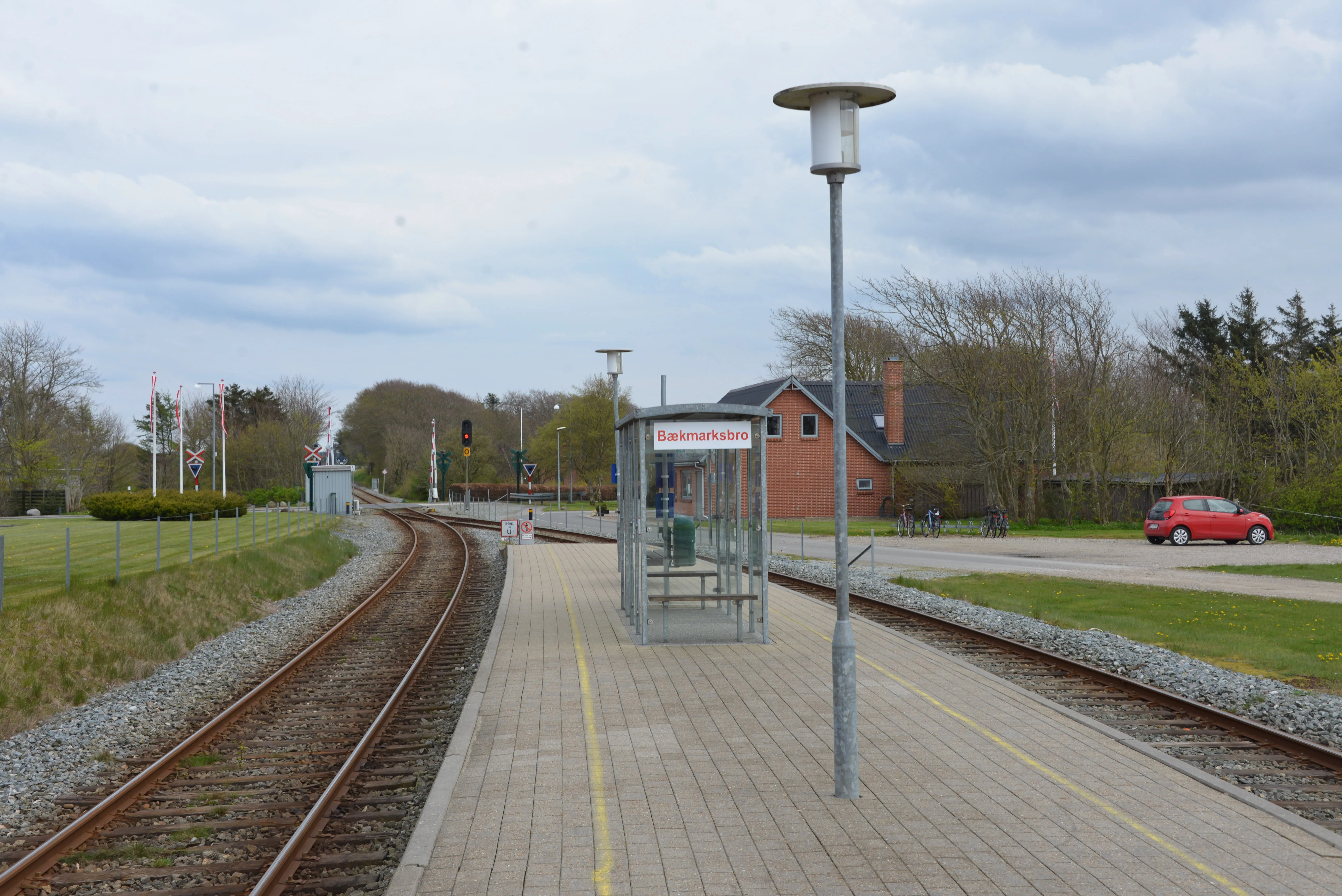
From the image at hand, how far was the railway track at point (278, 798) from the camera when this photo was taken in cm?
606

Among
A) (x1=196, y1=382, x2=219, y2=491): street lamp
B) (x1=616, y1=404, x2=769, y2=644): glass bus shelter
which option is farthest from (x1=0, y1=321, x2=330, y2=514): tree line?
(x1=616, y1=404, x2=769, y2=644): glass bus shelter

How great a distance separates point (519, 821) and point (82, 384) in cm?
5976

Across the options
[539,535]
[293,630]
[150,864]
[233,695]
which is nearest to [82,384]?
[539,535]

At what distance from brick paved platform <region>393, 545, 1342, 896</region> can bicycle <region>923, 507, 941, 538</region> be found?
28.5 m

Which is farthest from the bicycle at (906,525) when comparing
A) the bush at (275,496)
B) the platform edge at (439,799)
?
the bush at (275,496)

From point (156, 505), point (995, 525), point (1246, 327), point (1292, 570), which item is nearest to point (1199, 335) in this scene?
point (1246, 327)

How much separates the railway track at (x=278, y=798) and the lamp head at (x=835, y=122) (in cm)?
507

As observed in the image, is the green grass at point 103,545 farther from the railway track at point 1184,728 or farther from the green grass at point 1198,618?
the green grass at point 1198,618

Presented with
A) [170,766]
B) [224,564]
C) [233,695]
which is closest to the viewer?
[170,766]

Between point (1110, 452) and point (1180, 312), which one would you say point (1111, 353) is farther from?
point (1180, 312)

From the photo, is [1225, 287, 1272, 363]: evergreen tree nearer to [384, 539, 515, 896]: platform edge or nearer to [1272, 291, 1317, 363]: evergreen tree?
[1272, 291, 1317, 363]: evergreen tree

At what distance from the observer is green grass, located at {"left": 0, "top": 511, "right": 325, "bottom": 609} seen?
17156 millimetres

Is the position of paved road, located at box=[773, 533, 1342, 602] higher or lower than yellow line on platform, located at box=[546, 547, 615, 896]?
lower

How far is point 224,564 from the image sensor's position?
69.1 feet
